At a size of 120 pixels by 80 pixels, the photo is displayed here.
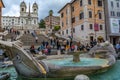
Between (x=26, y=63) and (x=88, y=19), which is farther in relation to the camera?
(x=88, y=19)

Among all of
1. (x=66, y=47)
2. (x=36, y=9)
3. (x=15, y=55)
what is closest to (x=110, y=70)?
(x=15, y=55)

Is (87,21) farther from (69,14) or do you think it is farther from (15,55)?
(15,55)

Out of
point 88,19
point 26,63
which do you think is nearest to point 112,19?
point 88,19

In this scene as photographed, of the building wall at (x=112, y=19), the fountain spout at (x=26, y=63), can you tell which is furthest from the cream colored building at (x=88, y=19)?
the fountain spout at (x=26, y=63)

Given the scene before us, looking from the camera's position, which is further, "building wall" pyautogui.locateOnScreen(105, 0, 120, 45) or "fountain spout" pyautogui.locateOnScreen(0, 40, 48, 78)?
"building wall" pyautogui.locateOnScreen(105, 0, 120, 45)

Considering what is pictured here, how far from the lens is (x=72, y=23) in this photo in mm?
50031

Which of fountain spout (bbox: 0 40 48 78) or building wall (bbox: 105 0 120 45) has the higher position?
building wall (bbox: 105 0 120 45)

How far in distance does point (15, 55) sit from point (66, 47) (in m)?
18.6

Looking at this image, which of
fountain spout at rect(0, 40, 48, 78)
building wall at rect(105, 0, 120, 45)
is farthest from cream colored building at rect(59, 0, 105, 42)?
fountain spout at rect(0, 40, 48, 78)

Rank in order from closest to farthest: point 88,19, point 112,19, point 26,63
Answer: point 26,63
point 88,19
point 112,19

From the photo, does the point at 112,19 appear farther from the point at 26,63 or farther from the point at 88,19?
the point at 26,63

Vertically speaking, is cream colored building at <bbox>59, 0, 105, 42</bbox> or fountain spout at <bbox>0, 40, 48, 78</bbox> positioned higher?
cream colored building at <bbox>59, 0, 105, 42</bbox>

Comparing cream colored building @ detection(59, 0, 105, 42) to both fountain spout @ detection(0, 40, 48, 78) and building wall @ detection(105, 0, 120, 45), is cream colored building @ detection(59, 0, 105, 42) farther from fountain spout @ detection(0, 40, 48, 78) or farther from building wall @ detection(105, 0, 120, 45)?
fountain spout @ detection(0, 40, 48, 78)

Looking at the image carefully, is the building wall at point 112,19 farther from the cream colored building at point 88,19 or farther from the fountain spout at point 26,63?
the fountain spout at point 26,63
